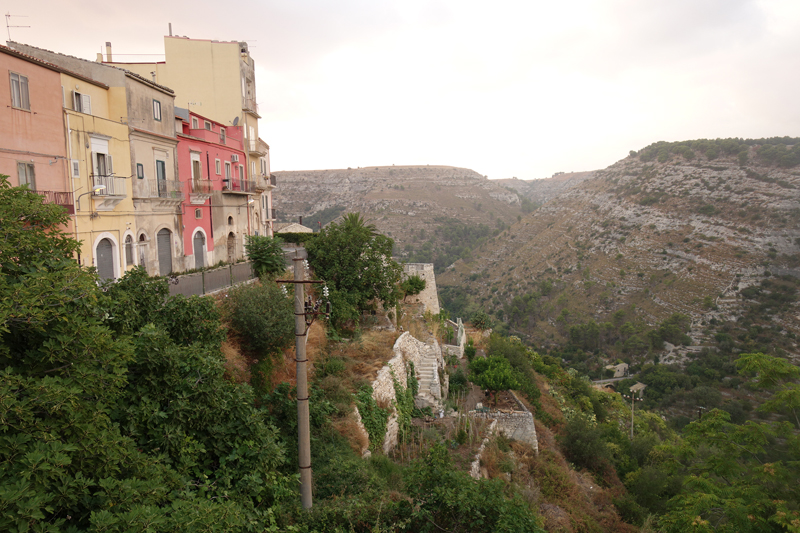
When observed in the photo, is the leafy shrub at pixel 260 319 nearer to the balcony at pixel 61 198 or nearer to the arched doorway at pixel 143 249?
the balcony at pixel 61 198

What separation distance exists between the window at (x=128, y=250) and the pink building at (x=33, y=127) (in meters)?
2.91

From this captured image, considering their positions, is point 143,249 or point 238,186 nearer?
point 143,249

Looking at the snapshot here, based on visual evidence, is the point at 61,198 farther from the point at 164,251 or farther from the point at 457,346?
the point at 457,346

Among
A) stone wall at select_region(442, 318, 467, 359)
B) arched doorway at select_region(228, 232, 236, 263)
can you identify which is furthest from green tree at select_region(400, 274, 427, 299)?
arched doorway at select_region(228, 232, 236, 263)

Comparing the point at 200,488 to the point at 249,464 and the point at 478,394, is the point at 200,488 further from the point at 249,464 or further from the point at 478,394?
the point at 478,394


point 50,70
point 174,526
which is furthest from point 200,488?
point 50,70

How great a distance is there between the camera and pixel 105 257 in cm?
1669

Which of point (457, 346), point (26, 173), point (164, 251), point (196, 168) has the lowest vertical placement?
point (457, 346)

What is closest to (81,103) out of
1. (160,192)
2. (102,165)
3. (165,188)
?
(102,165)

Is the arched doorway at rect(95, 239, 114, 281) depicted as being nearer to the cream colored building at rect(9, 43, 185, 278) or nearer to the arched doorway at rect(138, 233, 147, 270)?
the cream colored building at rect(9, 43, 185, 278)

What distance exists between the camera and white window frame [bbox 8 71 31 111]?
13.2 meters

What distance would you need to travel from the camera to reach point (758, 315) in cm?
4962

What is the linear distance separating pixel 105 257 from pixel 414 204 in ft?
372

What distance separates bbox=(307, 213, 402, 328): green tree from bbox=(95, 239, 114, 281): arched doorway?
8.28 metres
